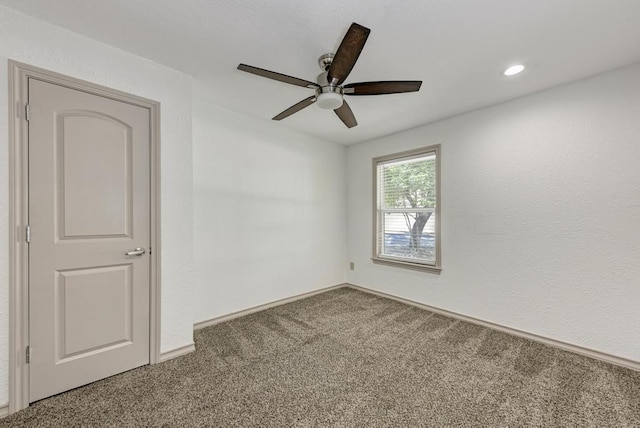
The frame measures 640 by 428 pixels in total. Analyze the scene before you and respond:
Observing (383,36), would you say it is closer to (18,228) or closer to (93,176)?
(93,176)

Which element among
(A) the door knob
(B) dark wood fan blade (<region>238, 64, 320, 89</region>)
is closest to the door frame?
(A) the door knob

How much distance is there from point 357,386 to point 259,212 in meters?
2.19

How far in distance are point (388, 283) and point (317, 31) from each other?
10.7 ft

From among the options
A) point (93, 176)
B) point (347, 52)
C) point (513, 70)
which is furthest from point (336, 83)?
point (93, 176)

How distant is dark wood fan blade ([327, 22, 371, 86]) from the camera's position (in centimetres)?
133

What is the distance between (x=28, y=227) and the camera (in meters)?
1.65

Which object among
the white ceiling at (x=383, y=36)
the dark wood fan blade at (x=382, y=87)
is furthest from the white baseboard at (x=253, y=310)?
the dark wood fan blade at (x=382, y=87)

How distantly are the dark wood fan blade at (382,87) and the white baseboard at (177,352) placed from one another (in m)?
2.46

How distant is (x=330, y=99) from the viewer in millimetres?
1867

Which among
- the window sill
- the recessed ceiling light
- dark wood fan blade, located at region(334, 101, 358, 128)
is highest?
the recessed ceiling light

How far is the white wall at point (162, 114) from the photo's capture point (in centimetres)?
157

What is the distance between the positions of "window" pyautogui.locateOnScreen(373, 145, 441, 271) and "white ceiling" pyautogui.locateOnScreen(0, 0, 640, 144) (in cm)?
115

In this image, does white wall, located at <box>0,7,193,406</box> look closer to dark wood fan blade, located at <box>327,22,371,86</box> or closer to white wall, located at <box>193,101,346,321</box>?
white wall, located at <box>193,101,346,321</box>

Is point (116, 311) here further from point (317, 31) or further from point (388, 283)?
point (388, 283)
